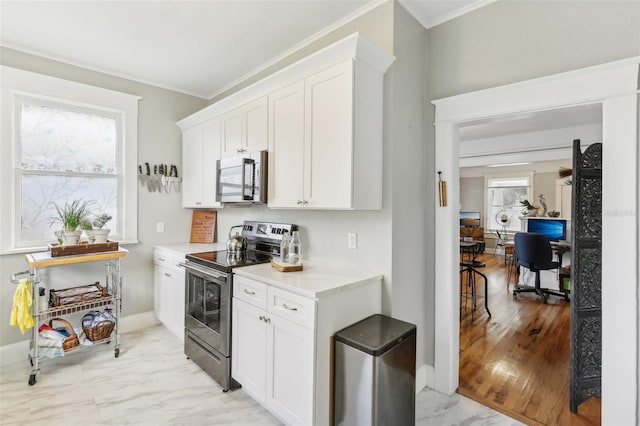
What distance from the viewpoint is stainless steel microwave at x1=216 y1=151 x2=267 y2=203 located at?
262 cm

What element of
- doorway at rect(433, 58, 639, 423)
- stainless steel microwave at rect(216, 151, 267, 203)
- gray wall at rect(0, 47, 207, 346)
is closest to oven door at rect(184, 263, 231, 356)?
stainless steel microwave at rect(216, 151, 267, 203)

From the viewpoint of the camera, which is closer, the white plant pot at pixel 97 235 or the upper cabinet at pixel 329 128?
the upper cabinet at pixel 329 128

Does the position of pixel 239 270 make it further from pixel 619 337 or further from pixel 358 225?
pixel 619 337

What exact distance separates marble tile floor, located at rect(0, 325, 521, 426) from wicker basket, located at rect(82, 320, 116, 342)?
Answer: 215 mm

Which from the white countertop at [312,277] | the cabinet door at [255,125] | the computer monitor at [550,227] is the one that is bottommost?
the white countertop at [312,277]

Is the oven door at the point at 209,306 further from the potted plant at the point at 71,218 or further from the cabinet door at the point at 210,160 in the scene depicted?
the potted plant at the point at 71,218

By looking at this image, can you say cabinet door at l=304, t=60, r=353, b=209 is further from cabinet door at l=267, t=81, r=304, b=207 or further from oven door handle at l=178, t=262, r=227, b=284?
oven door handle at l=178, t=262, r=227, b=284

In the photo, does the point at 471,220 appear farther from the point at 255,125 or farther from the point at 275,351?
the point at 275,351

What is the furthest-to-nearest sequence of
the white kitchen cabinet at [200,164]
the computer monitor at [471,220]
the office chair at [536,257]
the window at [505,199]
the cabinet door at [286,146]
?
the computer monitor at [471,220] < the window at [505,199] < the office chair at [536,257] < the white kitchen cabinet at [200,164] < the cabinet door at [286,146]

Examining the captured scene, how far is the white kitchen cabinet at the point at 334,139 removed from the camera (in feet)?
6.56

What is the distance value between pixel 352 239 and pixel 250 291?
834 mm

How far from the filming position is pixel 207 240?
3879mm

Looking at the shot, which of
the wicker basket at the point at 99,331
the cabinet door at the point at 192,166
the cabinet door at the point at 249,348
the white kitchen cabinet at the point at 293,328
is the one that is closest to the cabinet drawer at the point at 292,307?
the white kitchen cabinet at the point at 293,328

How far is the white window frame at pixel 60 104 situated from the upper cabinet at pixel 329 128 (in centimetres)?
Result: 185
